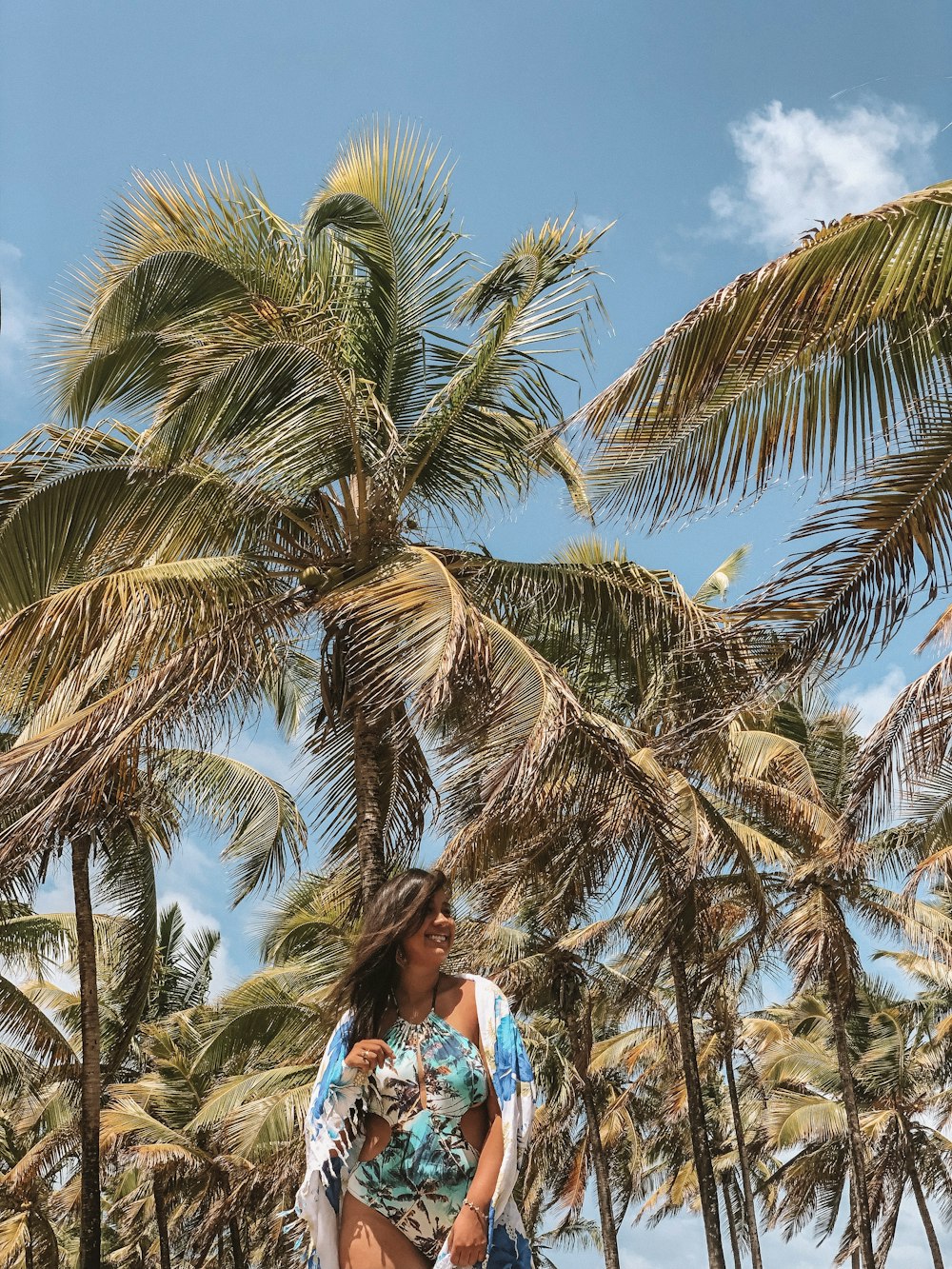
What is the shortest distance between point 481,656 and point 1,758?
2963mm

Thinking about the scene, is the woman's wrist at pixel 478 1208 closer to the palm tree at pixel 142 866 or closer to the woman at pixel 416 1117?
the woman at pixel 416 1117

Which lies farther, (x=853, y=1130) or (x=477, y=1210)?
(x=853, y=1130)

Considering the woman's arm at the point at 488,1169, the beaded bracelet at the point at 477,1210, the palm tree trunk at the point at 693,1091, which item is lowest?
the beaded bracelet at the point at 477,1210

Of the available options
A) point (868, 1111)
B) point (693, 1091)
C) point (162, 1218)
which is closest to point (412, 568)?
point (693, 1091)

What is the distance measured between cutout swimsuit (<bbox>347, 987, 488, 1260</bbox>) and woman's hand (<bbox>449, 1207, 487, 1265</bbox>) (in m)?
0.10

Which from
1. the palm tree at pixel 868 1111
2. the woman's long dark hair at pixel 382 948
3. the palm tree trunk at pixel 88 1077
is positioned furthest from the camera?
the palm tree at pixel 868 1111

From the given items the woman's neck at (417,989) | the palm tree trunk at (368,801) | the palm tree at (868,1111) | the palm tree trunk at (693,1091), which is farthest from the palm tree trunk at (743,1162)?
the woman's neck at (417,989)

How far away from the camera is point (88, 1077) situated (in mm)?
13711

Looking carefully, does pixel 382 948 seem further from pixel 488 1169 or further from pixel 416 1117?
pixel 488 1169

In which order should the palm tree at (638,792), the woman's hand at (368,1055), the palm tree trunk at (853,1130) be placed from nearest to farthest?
the woman's hand at (368,1055)
the palm tree at (638,792)
the palm tree trunk at (853,1130)

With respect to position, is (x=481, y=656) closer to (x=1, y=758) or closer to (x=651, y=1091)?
(x=1, y=758)

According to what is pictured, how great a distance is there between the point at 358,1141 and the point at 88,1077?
10989mm

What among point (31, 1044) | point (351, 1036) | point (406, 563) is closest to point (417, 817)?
point (406, 563)

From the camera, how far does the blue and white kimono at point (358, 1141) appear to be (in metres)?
3.66
